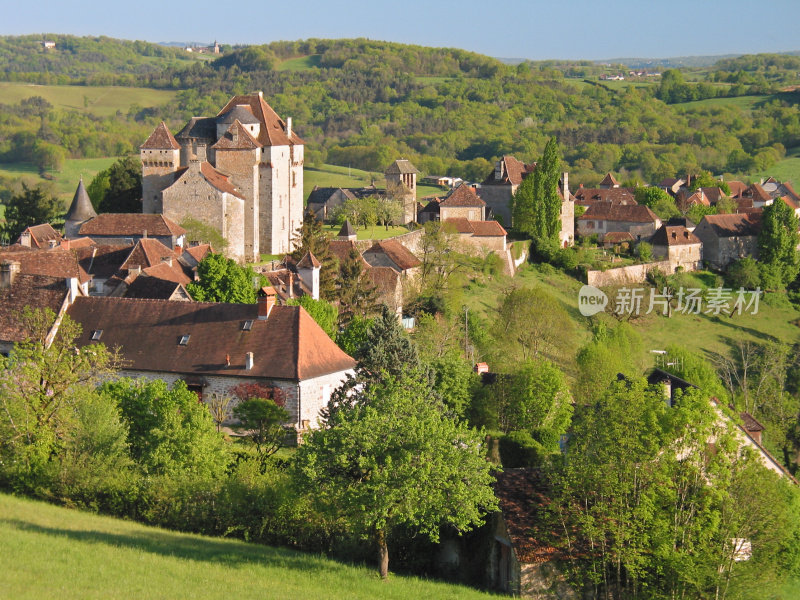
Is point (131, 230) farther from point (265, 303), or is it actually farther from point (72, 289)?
point (265, 303)

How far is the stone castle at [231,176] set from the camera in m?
48.1

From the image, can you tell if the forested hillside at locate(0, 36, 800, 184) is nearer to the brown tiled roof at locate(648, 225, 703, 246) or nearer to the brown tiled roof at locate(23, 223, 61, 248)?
the brown tiled roof at locate(648, 225, 703, 246)

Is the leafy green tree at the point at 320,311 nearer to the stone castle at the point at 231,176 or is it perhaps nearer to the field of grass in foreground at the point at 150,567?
the stone castle at the point at 231,176

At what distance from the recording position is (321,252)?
4638cm

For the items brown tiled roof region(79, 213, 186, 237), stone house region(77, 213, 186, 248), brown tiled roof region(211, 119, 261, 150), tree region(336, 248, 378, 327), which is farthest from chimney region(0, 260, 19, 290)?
brown tiled roof region(211, 119, 261, 150)

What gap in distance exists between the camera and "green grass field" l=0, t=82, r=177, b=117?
533 feet

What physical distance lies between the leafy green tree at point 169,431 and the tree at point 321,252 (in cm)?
1647

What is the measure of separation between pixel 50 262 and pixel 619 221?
4328 centimetres

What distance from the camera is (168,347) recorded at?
31.2 metres

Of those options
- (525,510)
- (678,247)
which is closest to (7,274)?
(525,510)

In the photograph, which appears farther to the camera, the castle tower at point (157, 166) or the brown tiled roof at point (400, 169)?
the brown tiled roof at point (400, 169)

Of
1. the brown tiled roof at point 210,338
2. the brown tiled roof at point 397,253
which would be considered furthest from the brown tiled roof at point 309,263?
the brown tiled roof at point 397,253

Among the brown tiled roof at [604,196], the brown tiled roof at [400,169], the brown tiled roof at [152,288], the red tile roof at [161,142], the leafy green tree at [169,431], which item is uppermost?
the red tile roof at [161,142]

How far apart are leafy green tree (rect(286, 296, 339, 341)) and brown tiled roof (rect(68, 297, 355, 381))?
16.1 feet
